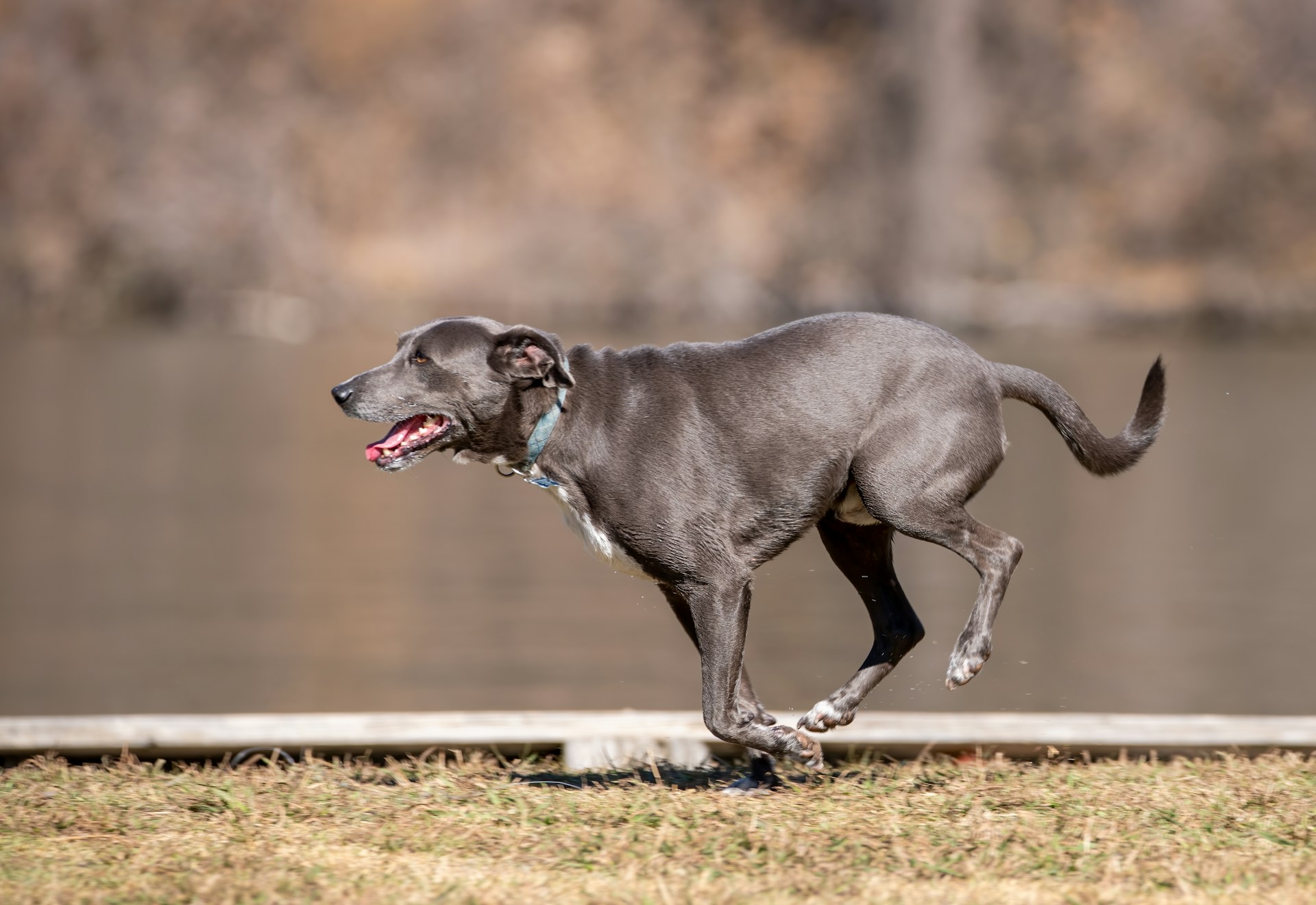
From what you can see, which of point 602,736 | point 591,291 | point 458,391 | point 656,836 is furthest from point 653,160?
point 656,836

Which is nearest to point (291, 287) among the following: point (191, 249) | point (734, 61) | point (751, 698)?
point (191, 249)

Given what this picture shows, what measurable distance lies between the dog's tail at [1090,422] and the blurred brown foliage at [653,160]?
93.8 feet

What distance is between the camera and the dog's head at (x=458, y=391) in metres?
5.16

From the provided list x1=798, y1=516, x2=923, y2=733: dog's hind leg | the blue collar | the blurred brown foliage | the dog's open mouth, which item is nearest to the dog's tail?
x1=798, y1=516, x2=923, y2=733: dog's hind leg

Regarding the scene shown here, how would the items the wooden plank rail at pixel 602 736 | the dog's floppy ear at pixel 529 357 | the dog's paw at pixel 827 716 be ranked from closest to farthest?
the dog's floppy ear at pixel 529 357 → the dog's paw at pixel 827 716 → the wooden plank rail at pixel 602 736

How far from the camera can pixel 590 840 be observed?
4555mm

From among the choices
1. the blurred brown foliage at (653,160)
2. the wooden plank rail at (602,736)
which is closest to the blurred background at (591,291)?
the blurred brown foliage at (653,160)

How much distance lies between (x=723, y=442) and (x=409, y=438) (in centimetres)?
91

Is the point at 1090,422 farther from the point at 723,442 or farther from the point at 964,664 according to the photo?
the point at 723,442

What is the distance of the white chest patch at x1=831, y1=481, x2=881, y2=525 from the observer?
536cm

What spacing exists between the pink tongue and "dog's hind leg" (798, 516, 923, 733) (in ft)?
4.33

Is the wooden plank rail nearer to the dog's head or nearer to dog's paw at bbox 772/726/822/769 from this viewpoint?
dog's paw at bbox 772/726/822/769

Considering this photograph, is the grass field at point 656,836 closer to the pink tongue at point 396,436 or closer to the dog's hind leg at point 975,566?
the dog's hind leg at point 975,566

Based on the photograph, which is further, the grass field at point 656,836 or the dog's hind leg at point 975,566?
the dog's hind leg at point 975,566
